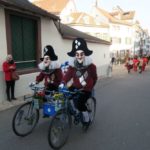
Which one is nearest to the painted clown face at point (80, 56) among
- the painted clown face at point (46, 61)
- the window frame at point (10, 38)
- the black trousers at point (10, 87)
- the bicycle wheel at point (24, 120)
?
the painted clown face at point (46, 61)

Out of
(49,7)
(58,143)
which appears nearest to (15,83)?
(58,143)

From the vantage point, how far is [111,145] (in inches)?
205

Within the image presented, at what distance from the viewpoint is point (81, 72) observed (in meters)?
5.65

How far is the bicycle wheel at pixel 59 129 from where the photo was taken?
476cm

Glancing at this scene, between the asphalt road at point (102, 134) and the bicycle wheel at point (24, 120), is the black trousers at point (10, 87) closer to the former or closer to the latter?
the asphalt road at point (102, 134)

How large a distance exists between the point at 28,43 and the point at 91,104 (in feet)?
20.7

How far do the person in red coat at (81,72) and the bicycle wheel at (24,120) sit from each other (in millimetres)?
890

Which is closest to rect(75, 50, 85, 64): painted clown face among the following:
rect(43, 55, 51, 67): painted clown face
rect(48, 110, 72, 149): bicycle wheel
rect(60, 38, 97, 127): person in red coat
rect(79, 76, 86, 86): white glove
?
rect(60, 38, 97, 127): person in red coat

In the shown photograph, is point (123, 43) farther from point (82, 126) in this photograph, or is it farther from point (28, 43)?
point (82, 126)

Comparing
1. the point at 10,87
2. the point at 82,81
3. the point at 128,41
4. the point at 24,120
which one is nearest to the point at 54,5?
the point at 128,41

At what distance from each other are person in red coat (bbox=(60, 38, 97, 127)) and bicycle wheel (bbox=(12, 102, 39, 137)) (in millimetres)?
890

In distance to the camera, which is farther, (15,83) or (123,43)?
(123,43)

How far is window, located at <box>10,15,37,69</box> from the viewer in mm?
10782

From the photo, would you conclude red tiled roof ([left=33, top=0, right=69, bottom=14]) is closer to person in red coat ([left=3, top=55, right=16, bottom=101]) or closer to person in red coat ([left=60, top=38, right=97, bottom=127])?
person in red coat ([left=3, top=55, right=16, bottom=101])
